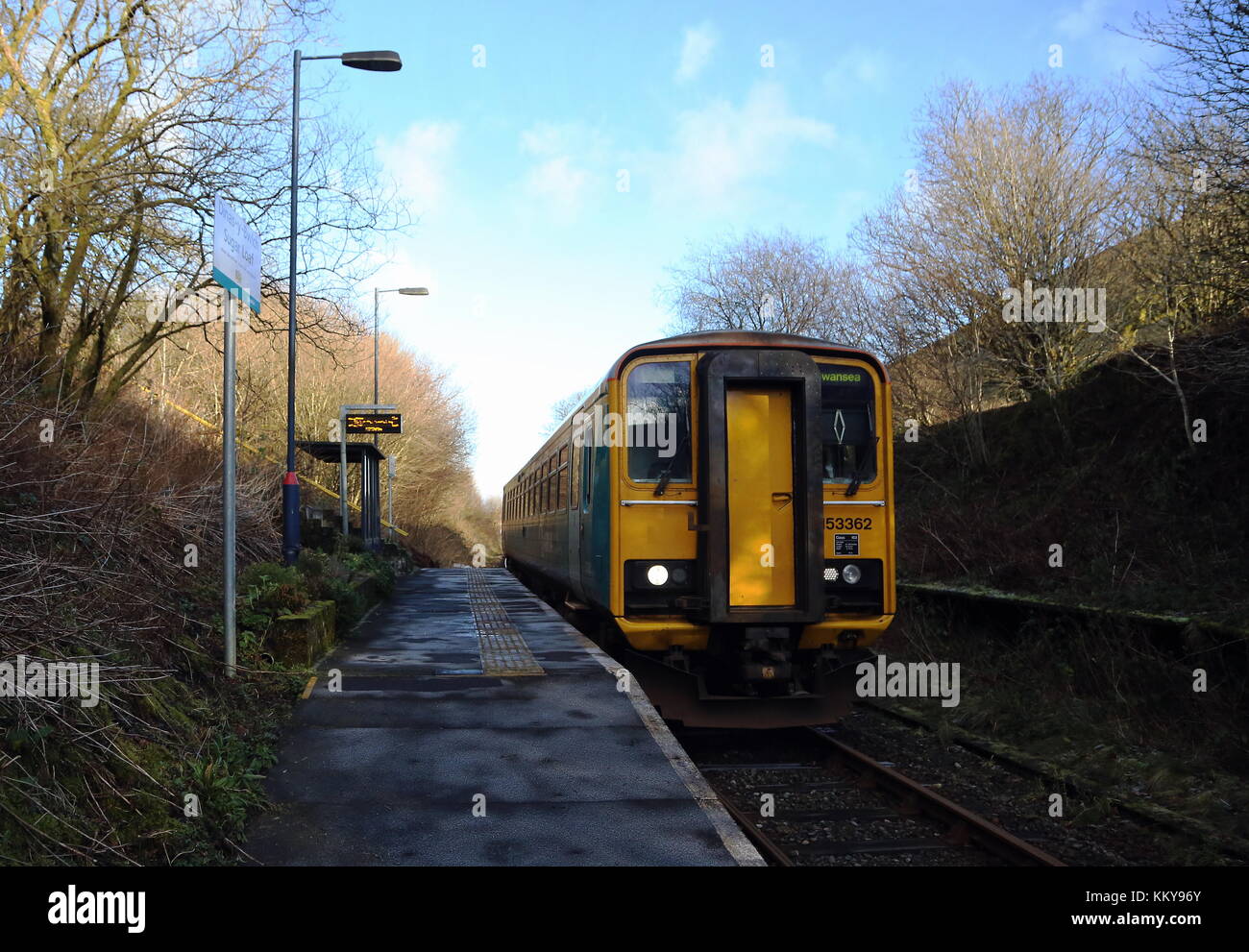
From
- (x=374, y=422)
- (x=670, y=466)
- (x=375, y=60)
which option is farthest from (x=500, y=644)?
(x=374, y=422)

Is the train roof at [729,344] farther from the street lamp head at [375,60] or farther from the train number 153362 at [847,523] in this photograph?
the street lamp head at [375,60]

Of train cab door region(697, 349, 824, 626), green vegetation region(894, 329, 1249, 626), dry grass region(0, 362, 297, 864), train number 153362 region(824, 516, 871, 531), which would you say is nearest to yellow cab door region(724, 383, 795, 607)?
train cab door region(697, 349, 824, 626)

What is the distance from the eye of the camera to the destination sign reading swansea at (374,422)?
19828mm

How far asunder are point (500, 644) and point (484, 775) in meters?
5.10

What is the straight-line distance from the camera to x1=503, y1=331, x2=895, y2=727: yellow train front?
716 centimetres

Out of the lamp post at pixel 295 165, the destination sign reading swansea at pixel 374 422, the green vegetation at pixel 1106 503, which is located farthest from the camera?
the destination sign reading swansea at pixel 374 422

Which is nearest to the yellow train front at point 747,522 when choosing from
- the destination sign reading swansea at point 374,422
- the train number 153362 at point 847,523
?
the train number 153362 at point 847,523

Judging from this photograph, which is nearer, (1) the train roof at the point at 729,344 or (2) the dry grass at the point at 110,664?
(2) the dry grass at the point at 110,664

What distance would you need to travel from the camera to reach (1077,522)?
42.7 ft

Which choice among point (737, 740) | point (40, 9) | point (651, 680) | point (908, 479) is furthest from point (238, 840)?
point (908, 479)

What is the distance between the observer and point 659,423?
7621 millimetres

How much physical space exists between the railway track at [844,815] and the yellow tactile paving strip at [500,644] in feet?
6.05

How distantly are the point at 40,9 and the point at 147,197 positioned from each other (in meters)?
2.32
